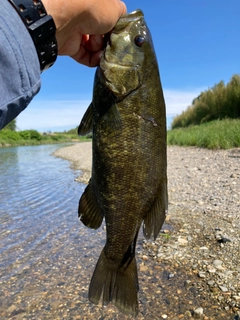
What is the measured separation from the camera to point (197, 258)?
4.61 meters

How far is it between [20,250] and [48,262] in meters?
0.88

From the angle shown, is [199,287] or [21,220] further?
[21,220]

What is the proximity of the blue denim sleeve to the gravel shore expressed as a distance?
305 centimetres

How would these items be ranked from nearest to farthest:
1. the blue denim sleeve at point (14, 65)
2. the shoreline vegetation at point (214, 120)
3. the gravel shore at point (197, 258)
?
1. the blue denim sleeve at point (14, 65)
2. the gravel shore at point (197, 258)
3. the shoreline vegetation at point (214, 120)

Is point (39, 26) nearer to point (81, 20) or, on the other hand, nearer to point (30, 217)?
point (81, 20)

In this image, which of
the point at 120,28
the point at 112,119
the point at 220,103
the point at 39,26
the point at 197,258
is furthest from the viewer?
the point at 220,103

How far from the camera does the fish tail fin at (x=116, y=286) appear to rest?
2.36 meters

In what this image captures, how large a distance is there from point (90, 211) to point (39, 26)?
53.8 inches

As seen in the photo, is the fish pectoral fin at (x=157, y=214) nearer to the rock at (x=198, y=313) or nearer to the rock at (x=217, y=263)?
the rock at (x=198, y=313)

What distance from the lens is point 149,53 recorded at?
2.34 m

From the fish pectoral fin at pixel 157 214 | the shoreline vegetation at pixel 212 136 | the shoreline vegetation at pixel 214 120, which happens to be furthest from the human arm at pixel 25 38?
the shoreline vegetation at pixel 214 120

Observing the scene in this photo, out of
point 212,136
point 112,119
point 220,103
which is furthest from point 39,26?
point 220,103

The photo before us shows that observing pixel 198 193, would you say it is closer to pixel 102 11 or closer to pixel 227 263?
pixel 227 263

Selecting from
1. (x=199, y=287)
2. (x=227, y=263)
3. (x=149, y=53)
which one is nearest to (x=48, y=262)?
(x=199, y=287)
